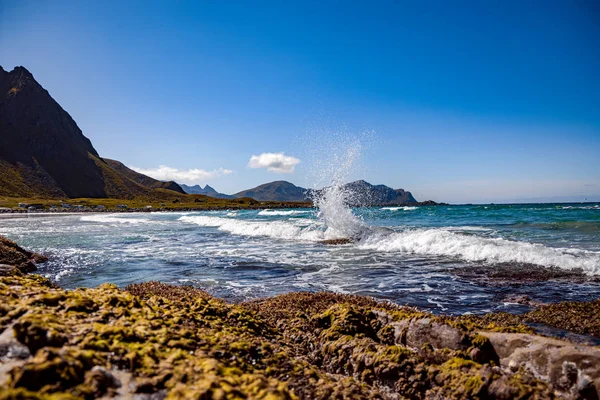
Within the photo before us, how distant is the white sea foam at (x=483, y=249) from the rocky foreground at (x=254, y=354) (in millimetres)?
10171

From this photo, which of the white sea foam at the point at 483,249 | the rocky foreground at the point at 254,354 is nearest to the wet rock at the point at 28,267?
the rocky foreground at the point at 254,354

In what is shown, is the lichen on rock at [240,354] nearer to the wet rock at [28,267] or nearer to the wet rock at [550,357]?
the wet rock at [550,357]

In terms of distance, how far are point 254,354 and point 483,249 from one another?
60.9 ft

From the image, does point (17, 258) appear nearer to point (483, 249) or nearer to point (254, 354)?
point (254, 354)

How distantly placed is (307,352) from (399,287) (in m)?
7.67

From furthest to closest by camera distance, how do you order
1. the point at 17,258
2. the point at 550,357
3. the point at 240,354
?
the point at 17,258 < the point at 550,357 < the point at 240,354

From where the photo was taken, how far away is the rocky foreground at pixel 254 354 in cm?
360

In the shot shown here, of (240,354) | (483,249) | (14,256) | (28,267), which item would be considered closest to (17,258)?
(14,256)

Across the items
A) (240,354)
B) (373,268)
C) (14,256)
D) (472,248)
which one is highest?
(240,354)

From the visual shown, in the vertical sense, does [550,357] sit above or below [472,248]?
above

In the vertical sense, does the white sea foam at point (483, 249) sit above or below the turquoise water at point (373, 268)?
above

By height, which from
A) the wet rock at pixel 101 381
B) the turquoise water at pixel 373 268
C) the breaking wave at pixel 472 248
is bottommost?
the turquoise water at pixel 373 268

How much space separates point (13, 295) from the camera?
5.22 metres

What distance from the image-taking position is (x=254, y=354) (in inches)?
209
